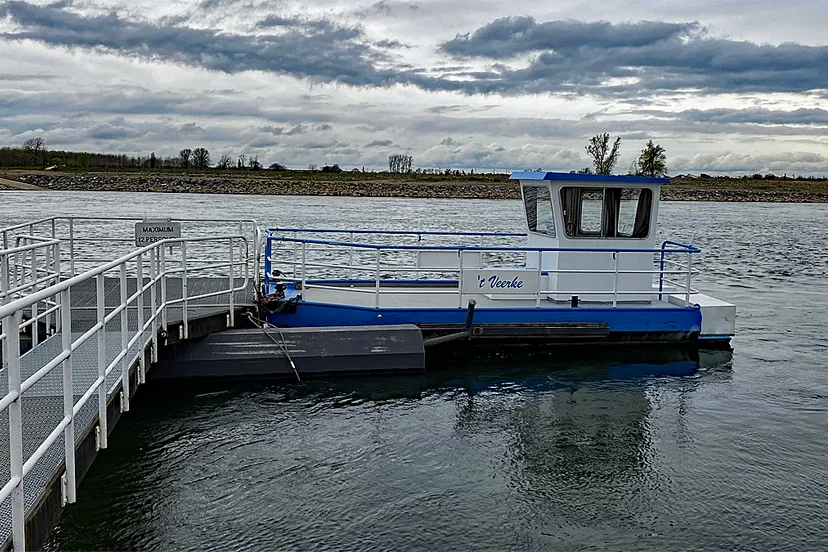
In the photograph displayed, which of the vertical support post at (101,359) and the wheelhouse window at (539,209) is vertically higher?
the wheelhouse window at (539,209)

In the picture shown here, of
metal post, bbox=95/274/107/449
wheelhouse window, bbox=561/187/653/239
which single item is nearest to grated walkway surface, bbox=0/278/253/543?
metal post, bbox=95/274/107/449

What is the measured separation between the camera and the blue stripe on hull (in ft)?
39.5

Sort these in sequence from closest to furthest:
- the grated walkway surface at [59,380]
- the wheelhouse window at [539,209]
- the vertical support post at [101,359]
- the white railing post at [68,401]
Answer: the white railing post at [68,401] < the grated walkway surface at [59,380] < the vertical support post at [101,359] < the wheelhouse window at [539,209]

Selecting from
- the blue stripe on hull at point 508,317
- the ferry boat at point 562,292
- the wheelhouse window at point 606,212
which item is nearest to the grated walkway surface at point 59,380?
the blue stripe on hull at point 508,317

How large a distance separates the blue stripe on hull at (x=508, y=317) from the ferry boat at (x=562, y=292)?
0.05ft

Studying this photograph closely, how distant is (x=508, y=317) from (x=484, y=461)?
4.28 m

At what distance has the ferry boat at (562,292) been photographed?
1224cm

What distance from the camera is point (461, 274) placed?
12281mm

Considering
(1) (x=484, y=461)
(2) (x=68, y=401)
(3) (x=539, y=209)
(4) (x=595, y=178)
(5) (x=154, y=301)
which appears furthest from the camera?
(3) (x=539, y=209)

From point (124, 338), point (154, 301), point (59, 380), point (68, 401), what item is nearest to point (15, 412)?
point (68, 401)

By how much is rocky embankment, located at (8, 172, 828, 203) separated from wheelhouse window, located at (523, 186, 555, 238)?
276 ft

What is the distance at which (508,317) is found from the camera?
40.8 ft

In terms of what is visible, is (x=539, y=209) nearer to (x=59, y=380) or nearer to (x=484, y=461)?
(x=484, y=461)

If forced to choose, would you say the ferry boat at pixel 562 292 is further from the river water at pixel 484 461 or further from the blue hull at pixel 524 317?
the river water at pixel 484 461
